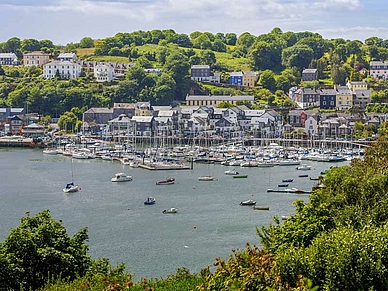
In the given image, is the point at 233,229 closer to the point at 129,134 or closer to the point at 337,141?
the point at 337,141

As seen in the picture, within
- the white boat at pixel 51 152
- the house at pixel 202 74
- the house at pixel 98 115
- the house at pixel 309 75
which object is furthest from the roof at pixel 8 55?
the white boat at pixel 51 152

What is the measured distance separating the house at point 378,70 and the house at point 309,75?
315 centimetres

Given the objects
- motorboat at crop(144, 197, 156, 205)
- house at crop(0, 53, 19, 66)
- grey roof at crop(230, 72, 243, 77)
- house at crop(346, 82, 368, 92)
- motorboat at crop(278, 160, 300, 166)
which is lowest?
motorboat at crop(144, 197, 156, 205)

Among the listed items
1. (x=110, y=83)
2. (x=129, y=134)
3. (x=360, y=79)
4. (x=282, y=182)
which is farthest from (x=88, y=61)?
(x=282, y=182)

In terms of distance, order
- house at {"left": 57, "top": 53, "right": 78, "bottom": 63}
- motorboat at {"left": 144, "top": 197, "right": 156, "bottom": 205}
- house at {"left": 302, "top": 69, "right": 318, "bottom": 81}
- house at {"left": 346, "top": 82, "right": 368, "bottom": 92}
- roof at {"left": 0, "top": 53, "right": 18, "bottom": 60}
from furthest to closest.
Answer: roof at {"left": 0, "top": 53, "right": 18, "bottom": 60}
house at {"left": 57, "top": 53, "right": 78, "bottom": 63}
house at {"left": 302, "top": 69, "right": 318, "bottom": 81}
house at {"left": 346, "top": 82, "right": 368, "bottom": 92}
motorboat at {"left": 144, "top": 197, "right": 156, "bottom": 205}

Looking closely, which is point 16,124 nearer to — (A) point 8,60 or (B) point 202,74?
(B) point 202,74

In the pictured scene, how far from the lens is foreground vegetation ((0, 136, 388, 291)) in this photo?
17.7ft

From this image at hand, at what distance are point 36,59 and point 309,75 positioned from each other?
16.6m

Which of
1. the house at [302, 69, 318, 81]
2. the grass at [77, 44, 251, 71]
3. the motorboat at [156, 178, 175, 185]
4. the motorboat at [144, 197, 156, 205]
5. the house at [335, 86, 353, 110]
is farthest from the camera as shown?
the grass at [77, 44, 251, 71]

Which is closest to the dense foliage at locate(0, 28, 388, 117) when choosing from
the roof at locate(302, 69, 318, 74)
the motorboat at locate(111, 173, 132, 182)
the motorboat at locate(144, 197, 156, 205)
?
the roof at locate(302, 69, 318, 74)

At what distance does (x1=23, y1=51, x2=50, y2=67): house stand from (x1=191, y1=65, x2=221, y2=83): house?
30.8ft

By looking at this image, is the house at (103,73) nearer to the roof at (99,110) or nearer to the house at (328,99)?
the roof at (99,110)

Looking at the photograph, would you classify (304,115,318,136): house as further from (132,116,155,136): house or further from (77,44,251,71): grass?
(77,44,251,71): grass

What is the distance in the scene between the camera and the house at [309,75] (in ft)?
132
